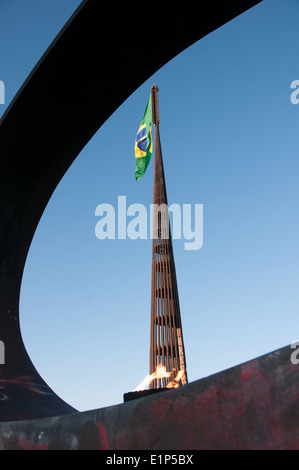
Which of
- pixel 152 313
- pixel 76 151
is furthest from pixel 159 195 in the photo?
pixel 76 151

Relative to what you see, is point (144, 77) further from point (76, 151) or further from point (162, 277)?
point (162, 277)

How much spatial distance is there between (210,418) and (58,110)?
3.94 meters

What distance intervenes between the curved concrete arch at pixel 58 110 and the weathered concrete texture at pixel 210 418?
2079 millimetres

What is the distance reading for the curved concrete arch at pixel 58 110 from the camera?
171 inches

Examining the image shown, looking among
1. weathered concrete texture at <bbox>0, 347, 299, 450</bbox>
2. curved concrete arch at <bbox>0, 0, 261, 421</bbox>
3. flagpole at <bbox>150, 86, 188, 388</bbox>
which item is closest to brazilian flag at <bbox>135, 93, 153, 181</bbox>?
flagpole at <bbox>150, 86, 188, 388</bbox>

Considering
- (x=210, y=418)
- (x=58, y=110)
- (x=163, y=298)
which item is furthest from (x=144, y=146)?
(x=210, y=418)

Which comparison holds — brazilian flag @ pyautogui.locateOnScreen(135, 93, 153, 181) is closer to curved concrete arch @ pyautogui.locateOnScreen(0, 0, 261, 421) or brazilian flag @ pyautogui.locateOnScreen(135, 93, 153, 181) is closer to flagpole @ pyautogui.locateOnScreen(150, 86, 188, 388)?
flagpole @ pyautogui.locateOnScreen(150, 86, 188, 388)

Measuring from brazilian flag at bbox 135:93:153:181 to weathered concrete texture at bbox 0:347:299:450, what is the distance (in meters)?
19.2

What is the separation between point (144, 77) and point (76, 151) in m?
1.29

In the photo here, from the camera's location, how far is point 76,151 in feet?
18.5

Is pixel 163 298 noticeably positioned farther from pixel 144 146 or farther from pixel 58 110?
pixel 58 110

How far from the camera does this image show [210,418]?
6.72 feet

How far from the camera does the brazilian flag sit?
2156 cm

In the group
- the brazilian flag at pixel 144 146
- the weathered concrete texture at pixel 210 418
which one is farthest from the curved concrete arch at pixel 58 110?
the brazilian flag at pixel 144 146
